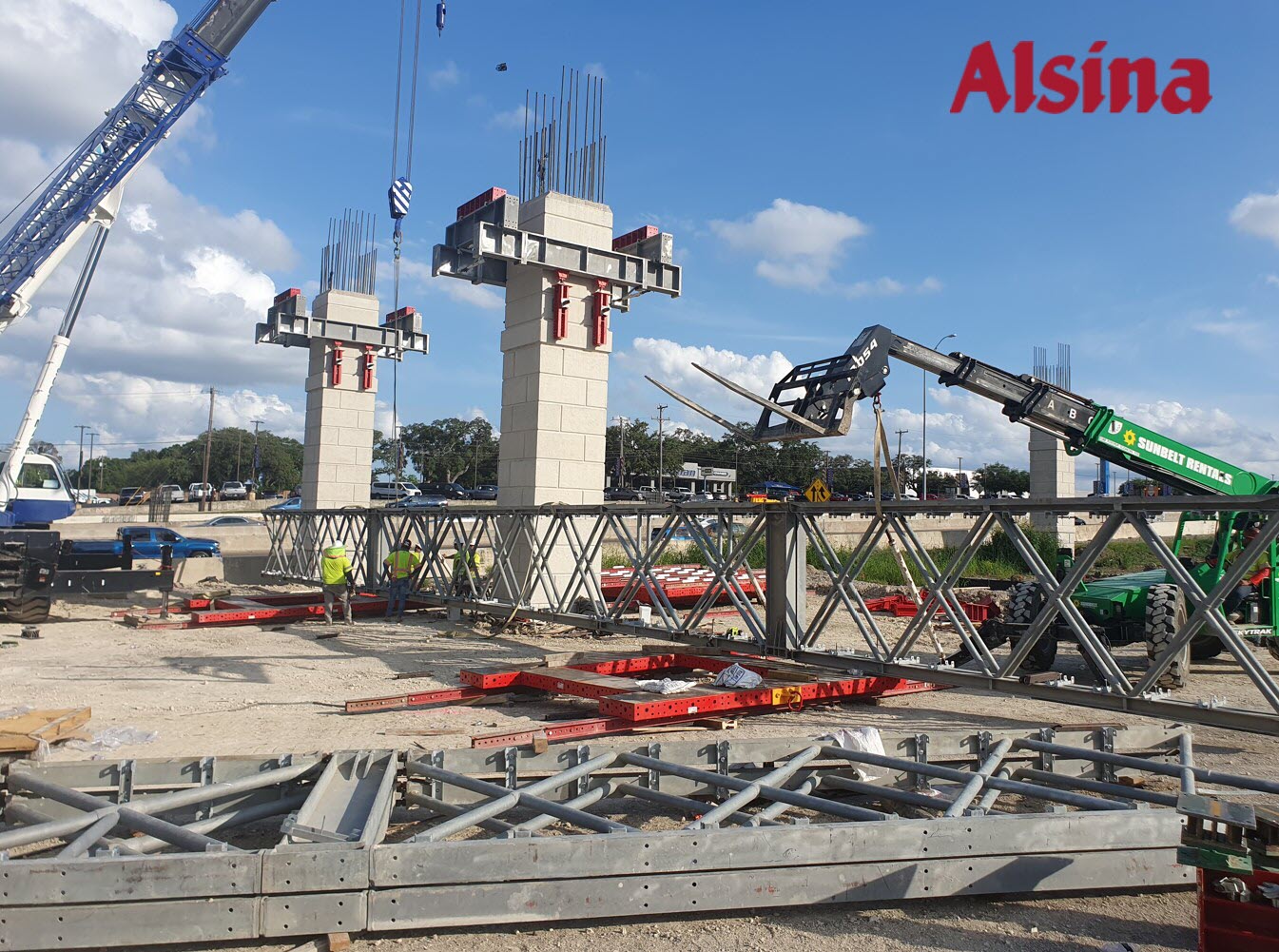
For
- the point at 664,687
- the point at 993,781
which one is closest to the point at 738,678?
the point at 664,687

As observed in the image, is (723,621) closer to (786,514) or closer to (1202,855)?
(786,514)

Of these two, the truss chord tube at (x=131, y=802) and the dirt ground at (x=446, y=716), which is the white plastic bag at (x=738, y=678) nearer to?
the dirt ground at (x=446, y=716)

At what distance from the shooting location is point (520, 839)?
12.9 feet

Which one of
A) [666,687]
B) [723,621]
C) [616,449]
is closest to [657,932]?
[666,687]

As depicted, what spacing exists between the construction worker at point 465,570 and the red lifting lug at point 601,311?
386 cm

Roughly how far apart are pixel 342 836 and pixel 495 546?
9581mm

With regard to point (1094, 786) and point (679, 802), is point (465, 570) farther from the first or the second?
point (1094, 786)

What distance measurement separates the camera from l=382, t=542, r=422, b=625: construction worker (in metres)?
15.4

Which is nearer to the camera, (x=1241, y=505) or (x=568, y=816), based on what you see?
(x=568, y=816)

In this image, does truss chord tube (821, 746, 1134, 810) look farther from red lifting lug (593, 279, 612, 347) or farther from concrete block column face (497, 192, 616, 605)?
red lifting lug (593, 279, 612, 347)

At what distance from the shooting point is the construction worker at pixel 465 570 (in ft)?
45.8

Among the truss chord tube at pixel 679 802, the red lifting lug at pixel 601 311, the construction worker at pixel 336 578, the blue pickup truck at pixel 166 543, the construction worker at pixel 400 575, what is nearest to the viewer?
the truss chord tube at pixel 679 802

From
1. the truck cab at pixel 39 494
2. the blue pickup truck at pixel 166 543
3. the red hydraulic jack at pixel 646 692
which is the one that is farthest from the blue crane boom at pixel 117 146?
the red hydraulic jack at pixel 646 692

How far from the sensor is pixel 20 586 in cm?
1425
